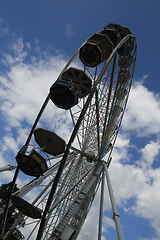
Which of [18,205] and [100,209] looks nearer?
[18,205]

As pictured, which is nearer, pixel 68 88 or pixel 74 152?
pixel 68 88

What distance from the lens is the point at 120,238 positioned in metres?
7.05

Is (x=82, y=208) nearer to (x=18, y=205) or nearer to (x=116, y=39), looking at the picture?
(x=18, y=205)

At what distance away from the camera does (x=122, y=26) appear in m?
15.9

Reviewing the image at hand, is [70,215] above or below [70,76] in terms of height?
below

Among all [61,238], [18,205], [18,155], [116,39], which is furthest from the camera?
[116,39]

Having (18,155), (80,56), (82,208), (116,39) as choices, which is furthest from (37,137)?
(116,39)

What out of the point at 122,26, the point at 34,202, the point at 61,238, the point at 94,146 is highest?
the point at 122,26

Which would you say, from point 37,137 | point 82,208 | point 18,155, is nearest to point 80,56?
point 37,137

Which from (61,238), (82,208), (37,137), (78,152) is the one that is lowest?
(61,238)

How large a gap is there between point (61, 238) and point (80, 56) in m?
12.7

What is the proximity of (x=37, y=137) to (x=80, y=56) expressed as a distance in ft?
21.3

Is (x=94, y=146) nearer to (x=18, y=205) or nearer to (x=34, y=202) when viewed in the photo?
(x=34, y=202)

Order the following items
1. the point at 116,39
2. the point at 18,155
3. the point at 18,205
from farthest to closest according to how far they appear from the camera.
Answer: the point at 116,39
the point at 18,205
the point at 18,155
